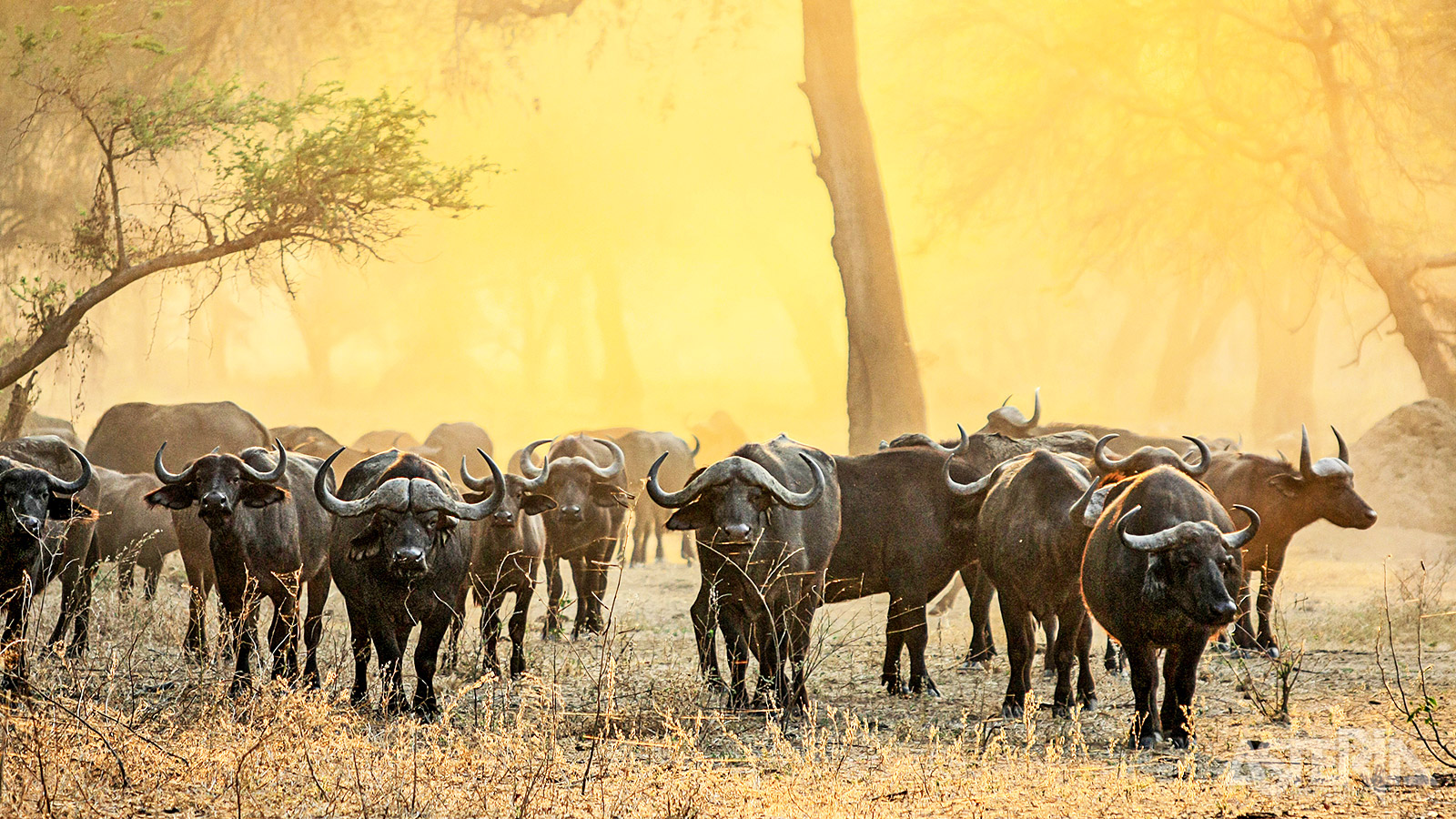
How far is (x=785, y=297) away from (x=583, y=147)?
10383 mm

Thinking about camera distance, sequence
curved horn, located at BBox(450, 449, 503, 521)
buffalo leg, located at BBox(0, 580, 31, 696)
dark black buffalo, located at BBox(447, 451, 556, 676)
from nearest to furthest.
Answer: buffalo leg, located at BBox(0, 580, 31, 696) → curved horn, located at BBox(450, 449, 503, 521) → dark black buffalo, located at BBox(447, 451, 556, 676)

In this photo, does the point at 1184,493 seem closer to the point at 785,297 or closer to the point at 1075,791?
the point at 1075,791

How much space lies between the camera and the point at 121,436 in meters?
14.6

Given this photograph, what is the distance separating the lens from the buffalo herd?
23.6 ft

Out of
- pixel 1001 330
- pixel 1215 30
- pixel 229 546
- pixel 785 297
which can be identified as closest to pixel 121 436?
pixel 229 546

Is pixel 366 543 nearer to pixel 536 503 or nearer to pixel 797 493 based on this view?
pixel 536 503

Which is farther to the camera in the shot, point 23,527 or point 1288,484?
point 1288,484

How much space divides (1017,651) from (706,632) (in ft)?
6.56

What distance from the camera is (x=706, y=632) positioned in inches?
331

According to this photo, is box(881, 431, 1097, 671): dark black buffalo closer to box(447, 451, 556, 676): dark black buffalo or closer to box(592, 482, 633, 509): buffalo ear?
box(592, 482, 633, 509): buffalo ear

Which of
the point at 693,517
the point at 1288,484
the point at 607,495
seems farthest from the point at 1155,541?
the point at 607,495

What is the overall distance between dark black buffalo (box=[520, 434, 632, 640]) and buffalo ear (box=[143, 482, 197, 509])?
9.87 ft

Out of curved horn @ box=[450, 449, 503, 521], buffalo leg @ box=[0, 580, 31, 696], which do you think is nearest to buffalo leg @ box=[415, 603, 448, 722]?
curved horn @ box=[450, 449, 503, 521]

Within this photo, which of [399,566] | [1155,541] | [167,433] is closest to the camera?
[1155,541]
